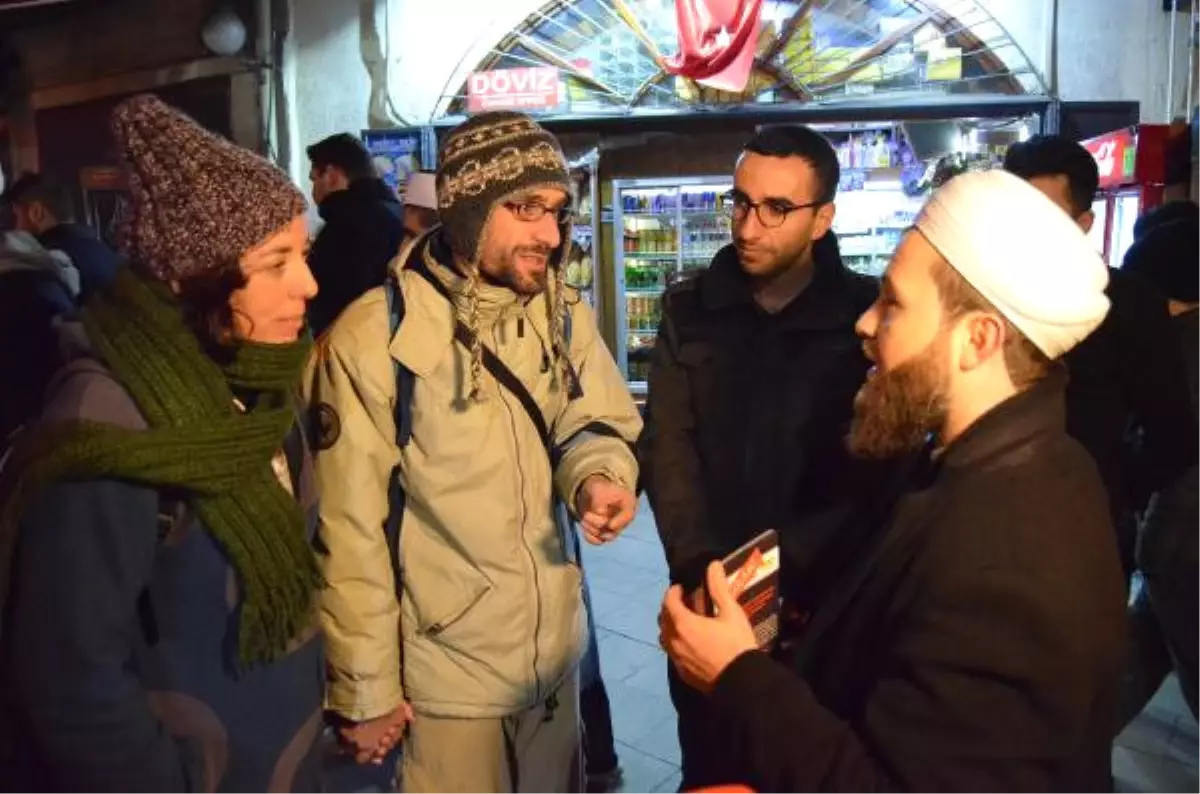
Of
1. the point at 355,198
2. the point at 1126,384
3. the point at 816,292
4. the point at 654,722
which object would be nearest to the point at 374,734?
the point at 816,292

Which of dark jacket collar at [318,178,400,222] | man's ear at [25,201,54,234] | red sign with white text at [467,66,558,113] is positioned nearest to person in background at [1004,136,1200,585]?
dark jacket collar at [318,178,400,222]

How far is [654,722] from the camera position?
3.92m

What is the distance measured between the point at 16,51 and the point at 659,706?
10753mm

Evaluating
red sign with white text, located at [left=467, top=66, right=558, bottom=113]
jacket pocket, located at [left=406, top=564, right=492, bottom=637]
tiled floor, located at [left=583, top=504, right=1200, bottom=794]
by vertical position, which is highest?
red sign with white text, located at [left=467, top=66, right=558, bottom=113]

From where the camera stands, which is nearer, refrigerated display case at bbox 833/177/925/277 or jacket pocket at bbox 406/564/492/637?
jacket pocket at bbox 406/564/492/637

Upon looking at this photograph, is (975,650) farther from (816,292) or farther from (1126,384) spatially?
(1126,384)

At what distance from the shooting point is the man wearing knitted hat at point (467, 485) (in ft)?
7.05

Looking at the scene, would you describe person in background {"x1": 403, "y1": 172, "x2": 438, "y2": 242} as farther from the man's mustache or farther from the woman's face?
the woman's face

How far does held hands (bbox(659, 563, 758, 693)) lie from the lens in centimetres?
154

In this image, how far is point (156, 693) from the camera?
1647 millimetres

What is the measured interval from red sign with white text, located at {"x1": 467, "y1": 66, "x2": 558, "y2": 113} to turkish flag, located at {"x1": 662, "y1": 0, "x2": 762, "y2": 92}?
1381 millimetres

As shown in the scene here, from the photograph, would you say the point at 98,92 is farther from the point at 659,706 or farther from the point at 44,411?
the point at 44,411

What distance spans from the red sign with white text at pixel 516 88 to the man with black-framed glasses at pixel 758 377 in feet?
20.3

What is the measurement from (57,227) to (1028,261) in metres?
4.37
